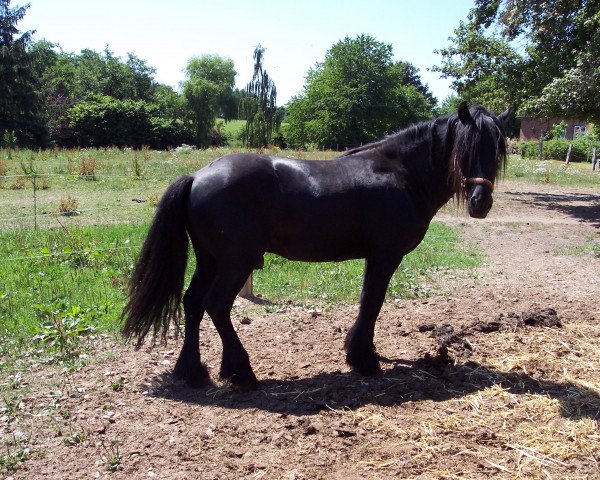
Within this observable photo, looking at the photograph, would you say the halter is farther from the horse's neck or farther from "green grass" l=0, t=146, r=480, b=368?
"green grass" l=0, t=146, r=480, b=368

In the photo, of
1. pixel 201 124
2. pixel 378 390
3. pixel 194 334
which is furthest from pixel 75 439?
pixel 201 124

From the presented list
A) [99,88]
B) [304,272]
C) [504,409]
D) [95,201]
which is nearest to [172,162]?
[95,201]

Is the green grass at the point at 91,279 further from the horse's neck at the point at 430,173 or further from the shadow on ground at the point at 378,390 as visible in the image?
the horse's neck at the point at 430,173

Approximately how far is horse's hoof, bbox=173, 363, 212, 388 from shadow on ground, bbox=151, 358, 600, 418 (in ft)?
0.21

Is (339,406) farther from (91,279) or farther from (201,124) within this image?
(201,124)

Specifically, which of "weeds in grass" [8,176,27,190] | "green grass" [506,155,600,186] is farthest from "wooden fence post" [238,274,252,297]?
"green grass" [506,155,600,186]

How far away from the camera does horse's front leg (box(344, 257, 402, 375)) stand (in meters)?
4.69

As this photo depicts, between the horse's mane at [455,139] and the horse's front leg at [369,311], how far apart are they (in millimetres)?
878

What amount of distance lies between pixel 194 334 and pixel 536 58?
16.6 meters

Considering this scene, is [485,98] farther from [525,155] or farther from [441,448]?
[525,155]

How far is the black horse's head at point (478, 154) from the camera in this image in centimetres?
434

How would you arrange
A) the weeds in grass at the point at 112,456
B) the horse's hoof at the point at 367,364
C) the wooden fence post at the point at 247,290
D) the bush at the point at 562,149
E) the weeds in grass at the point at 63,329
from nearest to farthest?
1. the weeds in grass at the point at 112,456
2. the horse's hoof at the point at 367,364
3. the weeds in grass at the point at 63,329
4. the wooden fence post at the point at 247,290
5. the bush at the point at 562,149

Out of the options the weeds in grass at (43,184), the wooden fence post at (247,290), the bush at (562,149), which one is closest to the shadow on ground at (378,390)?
the wooden fence post at (247,290)

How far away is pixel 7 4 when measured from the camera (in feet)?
141
